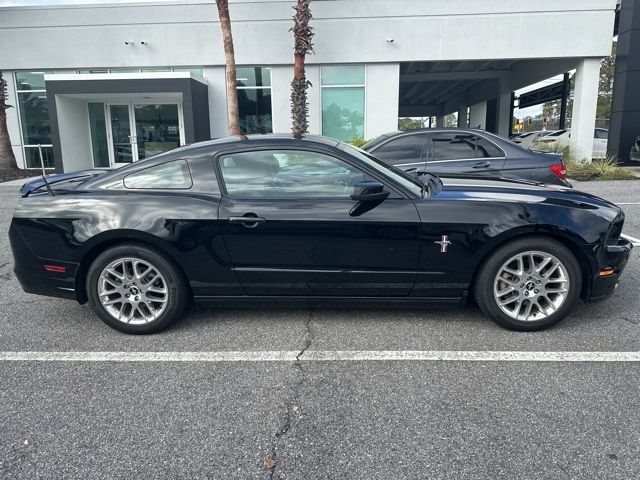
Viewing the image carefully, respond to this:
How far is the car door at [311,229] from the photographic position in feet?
11.7

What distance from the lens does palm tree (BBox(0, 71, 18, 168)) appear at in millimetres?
16031

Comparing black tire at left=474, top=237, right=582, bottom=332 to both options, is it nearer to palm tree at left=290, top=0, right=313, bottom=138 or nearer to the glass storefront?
palm tree at left=290, top=0, right=313, bottom=138

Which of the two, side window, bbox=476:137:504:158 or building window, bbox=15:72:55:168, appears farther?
building window, bbox=15:72:55:168

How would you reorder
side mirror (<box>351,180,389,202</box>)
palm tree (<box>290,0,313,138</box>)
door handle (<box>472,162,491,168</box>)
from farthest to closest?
palm tree (<box>290,0,313,138</box>), door handle (<box>472,162,491,168</box>), side mirror (<box>351,180,389,202</box>)

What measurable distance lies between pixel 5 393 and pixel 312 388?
1.86m

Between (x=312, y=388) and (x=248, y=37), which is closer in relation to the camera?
(x=312, y=388)

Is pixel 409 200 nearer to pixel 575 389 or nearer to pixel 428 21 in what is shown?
pixel 575 389

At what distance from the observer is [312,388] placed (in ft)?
9.71

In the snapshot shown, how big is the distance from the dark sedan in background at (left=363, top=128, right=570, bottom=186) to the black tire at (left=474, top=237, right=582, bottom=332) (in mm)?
3297

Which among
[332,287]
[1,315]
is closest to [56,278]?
[1,315]

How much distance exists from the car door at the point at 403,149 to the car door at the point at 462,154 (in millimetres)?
117

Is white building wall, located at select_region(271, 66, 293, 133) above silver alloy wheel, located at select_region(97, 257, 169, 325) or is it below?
above

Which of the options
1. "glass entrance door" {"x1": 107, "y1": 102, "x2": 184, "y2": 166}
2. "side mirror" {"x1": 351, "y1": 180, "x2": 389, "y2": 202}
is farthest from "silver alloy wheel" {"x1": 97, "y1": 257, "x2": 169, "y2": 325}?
"glass entrance door" {"x1": 107, "y1": 102, "x2": 184, "y2": 166}

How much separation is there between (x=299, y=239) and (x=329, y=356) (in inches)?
34.1
